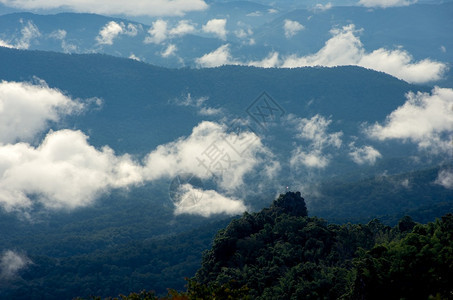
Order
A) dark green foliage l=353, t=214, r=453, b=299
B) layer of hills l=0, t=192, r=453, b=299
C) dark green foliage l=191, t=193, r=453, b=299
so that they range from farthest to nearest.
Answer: dark green foliage l=191, t=193, r=453, b=299 → layer of hills l=0, t=192, r=453, b=299 → dark green foliage l=353, t=214, r=453, b=299

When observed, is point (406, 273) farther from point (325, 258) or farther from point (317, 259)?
point (317, 259)

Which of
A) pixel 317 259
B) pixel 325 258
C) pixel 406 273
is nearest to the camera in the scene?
pixel 406 273

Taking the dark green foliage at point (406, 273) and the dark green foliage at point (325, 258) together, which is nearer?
the dark green foliage at point (406, 273)

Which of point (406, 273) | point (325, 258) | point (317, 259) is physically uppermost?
point (317, 259)

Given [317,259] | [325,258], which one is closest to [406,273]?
[325,258]

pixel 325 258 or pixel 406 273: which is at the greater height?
pixel 325 258

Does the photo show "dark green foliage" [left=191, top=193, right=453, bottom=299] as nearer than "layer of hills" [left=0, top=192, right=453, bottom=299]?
No

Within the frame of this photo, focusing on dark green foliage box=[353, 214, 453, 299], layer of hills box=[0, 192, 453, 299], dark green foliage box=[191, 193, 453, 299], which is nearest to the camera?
dark green foliage box=[353, 214, 453, 299]

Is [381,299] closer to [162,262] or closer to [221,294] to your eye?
[221,294]

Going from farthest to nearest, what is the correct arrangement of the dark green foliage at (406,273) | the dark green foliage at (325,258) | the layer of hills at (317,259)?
the dark green foliage at (325,258)
the layer of hills at (317,259)
the dark green foliage at (406,273)

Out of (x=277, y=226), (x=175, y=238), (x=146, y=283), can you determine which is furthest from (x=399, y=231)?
(x=175, y=238)

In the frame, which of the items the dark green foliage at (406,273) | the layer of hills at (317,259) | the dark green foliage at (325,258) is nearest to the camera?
the dark green foliage at (406,273)
